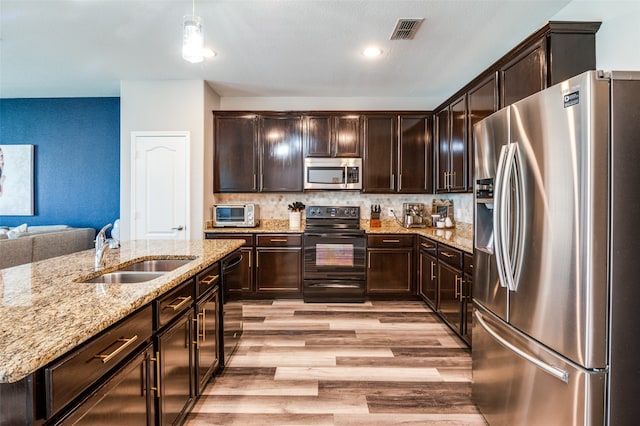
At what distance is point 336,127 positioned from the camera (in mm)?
4469

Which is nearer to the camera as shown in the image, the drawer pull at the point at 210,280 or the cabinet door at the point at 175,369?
the cabinet door at the point at 175,369

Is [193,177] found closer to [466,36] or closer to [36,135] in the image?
[36,135]

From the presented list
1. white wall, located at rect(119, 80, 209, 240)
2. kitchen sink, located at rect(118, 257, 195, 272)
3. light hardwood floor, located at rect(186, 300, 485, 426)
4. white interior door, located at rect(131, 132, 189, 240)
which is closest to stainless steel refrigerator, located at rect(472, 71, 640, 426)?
light hardwood floor, located at rect(186, 300, 485, 426)

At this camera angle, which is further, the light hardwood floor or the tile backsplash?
the tile backsplash

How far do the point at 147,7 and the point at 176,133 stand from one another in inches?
67.5

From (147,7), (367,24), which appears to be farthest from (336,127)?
(147,7)

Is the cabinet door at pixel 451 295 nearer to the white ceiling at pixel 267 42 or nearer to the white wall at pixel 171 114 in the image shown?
the white ceiling at pixel 267 42

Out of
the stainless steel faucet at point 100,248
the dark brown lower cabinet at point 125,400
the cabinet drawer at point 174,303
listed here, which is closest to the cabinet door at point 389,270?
the cabinet drawer at point 174,303

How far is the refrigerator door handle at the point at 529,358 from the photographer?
1.33m

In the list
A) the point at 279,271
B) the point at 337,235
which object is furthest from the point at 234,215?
the point at 337,235

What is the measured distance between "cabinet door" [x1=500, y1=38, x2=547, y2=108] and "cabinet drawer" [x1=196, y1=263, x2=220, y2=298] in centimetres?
248

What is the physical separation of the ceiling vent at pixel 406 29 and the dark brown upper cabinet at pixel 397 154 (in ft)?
5.12

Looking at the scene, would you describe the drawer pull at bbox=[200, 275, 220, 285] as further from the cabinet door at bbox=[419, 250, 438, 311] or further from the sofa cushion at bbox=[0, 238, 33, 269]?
the sofa cushion at bbox=[0, 238, 33, 269]

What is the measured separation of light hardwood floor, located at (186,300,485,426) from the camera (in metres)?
2.00
